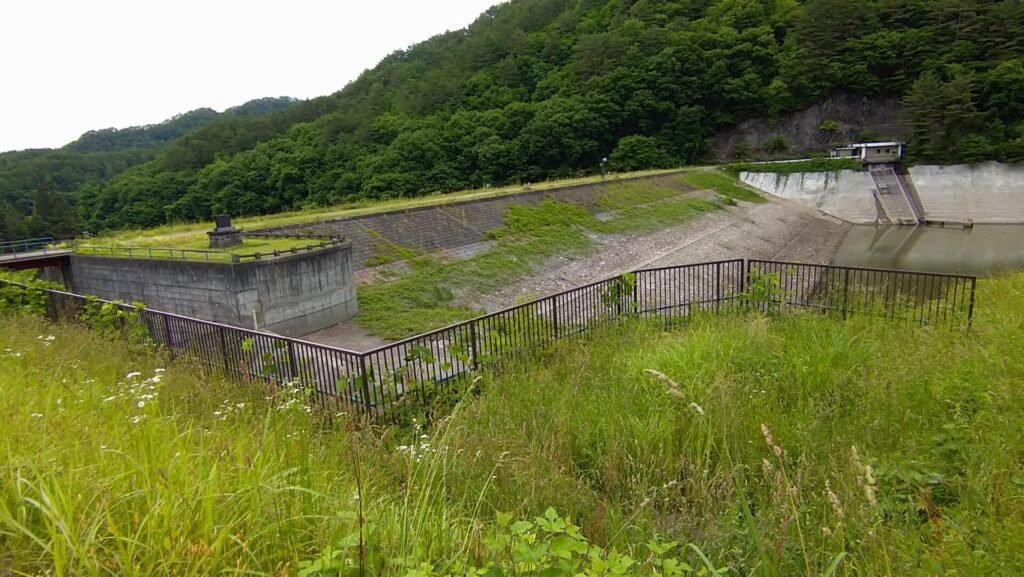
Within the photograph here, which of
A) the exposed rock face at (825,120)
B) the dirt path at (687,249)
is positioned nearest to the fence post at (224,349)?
the dirt path at (687,249)

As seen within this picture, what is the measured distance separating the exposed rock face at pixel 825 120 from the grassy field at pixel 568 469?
6774 cm

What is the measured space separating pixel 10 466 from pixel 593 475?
383 centimetres

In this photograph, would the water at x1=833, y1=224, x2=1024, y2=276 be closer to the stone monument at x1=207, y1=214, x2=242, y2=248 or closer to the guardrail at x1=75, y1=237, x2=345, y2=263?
the guardrail at x1=75, y1=237, x2=345, y2=263

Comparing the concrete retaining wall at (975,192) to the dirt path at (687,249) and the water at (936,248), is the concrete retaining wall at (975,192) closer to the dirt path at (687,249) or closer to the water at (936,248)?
the water at (936,248)

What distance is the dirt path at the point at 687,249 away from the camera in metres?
20.1

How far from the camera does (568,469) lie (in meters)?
4.61

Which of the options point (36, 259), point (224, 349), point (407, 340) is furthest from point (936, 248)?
point (36, 259)

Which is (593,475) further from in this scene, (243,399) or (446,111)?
(446,111)

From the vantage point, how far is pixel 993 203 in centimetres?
4412

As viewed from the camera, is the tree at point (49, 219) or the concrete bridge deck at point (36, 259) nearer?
the concrete bridge deck at point (36, 259)

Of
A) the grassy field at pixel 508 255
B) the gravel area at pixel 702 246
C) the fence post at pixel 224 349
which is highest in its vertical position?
the fence post at pixel 224 349

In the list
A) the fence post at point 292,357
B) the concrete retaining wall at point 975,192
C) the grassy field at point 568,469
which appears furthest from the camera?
the concrete retaining wall at point 975,192

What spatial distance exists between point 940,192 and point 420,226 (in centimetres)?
4825

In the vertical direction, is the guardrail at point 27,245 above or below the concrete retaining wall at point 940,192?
above
